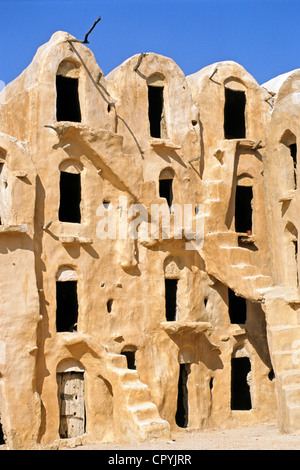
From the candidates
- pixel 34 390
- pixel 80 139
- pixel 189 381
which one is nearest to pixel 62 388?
pixel 34 390

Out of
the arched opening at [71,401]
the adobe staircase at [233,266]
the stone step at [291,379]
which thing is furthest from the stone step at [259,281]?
the arched opening at [71,401]

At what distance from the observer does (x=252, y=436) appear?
1144 inches

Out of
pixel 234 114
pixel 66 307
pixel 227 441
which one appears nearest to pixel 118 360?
pixel 66 307

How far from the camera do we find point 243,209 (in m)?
35.8

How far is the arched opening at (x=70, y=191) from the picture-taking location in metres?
30.9

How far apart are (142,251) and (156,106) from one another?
6350mm

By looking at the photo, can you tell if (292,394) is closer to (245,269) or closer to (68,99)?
(245,269)

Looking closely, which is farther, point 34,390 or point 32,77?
Result: point 32,77

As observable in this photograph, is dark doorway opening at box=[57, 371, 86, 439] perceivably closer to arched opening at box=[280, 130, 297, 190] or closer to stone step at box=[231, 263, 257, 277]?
stone step at box=[231, 263, 257, 277]

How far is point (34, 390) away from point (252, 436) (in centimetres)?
766

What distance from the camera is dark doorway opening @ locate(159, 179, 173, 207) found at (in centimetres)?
3359

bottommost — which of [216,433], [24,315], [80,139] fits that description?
[216,433]

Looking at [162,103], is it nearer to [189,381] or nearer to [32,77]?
[32,77]

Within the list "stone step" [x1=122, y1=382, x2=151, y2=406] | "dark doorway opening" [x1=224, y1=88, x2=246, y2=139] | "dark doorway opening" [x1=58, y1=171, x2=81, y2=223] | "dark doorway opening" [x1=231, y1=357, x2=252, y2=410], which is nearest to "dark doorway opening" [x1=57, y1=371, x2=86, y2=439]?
"stone step" [x1=122, y1=382, x2=151, y2=406]
